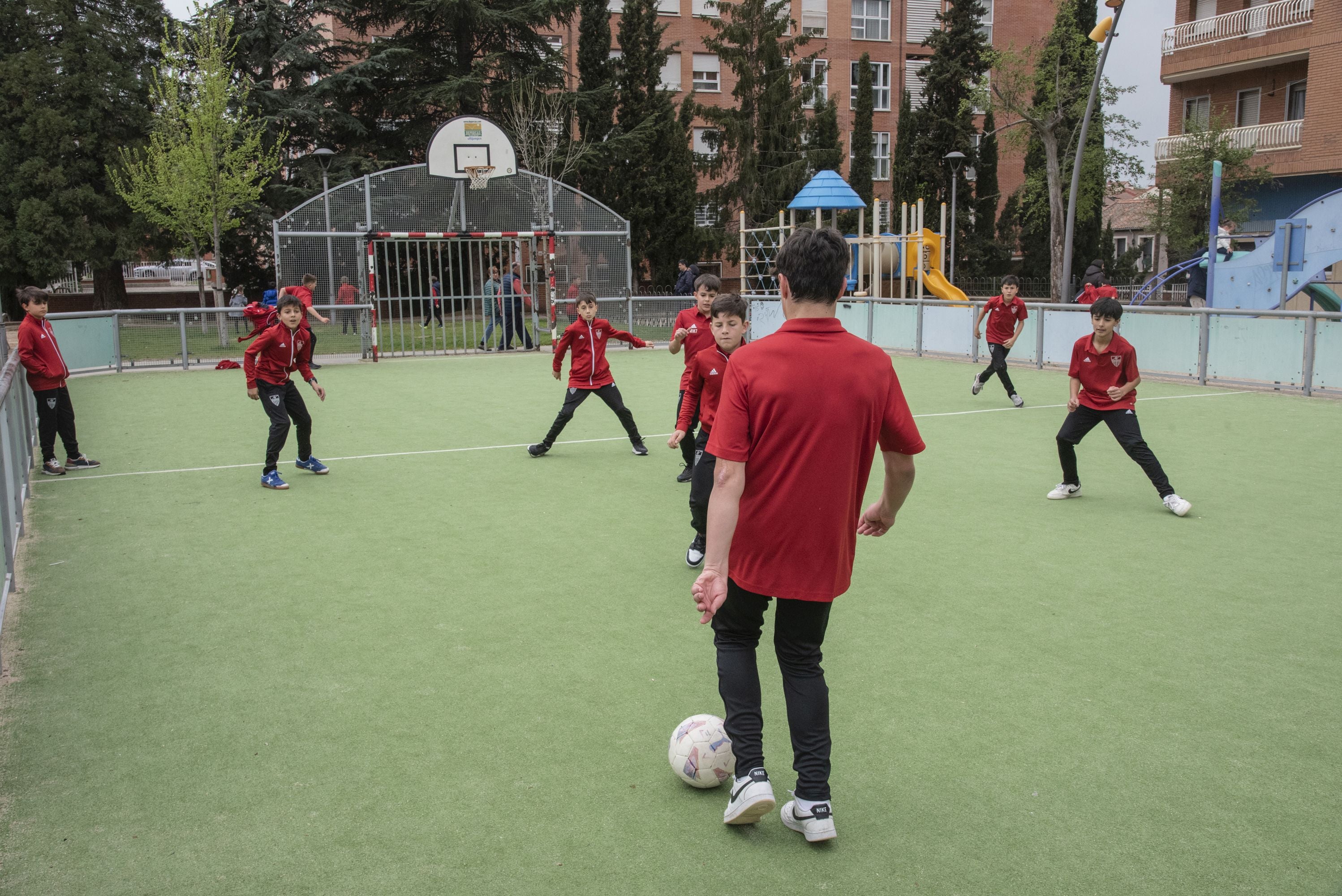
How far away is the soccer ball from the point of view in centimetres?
391

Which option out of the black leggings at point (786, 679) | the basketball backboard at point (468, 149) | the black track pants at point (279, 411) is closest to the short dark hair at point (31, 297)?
the black track pants at point (279, 411)

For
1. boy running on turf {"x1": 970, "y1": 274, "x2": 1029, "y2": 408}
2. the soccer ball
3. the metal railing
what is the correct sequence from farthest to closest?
boy running on turf {"x1": 970, "y1": 274, "x2": 1029, "y2": 408}
the metal railing
the soccer ball

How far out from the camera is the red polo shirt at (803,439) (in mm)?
3318

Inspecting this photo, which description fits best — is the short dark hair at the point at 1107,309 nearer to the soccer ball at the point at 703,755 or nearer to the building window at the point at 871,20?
the soccer ball at the point at 703,755

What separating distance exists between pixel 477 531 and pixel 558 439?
421cm

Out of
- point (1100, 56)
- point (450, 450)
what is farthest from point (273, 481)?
point (1100, 56)

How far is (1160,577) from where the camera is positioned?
656 centimetres

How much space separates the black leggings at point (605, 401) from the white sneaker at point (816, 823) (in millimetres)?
7389

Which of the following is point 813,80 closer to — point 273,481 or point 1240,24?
point 1240,24

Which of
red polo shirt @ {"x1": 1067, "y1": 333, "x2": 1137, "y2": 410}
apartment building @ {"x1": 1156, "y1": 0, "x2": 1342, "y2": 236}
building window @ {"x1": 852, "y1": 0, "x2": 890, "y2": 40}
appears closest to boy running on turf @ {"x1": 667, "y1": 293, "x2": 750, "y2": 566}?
red polo shirt @ {"x1": 1067, "y1": 333, "x2": 1137, "y2": 410}

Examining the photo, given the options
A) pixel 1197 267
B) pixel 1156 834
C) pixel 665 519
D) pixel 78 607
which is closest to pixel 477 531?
pixel 665 519

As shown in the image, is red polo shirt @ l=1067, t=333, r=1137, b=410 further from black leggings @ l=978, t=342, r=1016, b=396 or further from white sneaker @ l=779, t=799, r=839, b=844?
black leggings @ l=978, t=342, r=1016, b=396

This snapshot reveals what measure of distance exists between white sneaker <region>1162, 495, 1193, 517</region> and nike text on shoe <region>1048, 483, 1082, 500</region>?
2.43 feet

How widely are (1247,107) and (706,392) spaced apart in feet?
119
